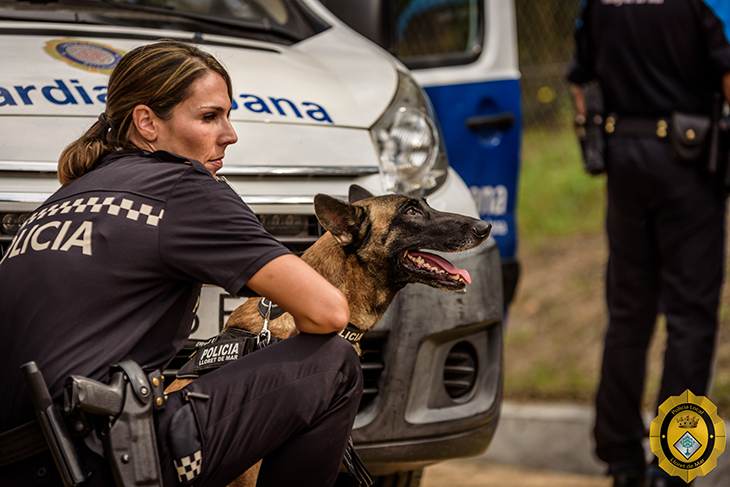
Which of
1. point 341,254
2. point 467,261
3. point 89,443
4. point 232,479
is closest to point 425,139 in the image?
point 467,261

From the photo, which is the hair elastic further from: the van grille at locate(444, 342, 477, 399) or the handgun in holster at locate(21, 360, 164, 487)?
the van grille at locate(444, 342, 477, 399)

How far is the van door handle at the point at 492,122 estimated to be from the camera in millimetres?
4348

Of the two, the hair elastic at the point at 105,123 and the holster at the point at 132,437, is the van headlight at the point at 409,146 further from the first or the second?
the holster at the point at 132,437

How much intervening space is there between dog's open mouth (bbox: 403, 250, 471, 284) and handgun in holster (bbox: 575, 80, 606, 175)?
1.77 m

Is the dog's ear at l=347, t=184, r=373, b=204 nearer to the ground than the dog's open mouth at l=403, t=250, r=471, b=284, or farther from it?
→ farther from it

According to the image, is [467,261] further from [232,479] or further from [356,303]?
[232,479]

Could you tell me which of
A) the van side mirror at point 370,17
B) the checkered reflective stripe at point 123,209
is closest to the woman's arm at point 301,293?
the checkered reflective stripe at point 123,209

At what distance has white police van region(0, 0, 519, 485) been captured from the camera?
2562mm

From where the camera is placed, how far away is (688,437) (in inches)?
110

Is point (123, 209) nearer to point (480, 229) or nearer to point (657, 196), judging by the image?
point (480, 229)

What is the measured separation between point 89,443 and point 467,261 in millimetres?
1361

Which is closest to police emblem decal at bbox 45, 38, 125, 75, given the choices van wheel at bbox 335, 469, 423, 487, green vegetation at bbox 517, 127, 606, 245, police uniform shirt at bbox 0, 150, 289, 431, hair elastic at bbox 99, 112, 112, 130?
hair elastic at bbox 99, 112, 112, 130

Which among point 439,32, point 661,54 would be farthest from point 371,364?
point 439,32

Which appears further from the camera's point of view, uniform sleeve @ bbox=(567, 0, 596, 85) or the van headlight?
uniform sleeve @ bbox=(567, 0, 596, 85)
